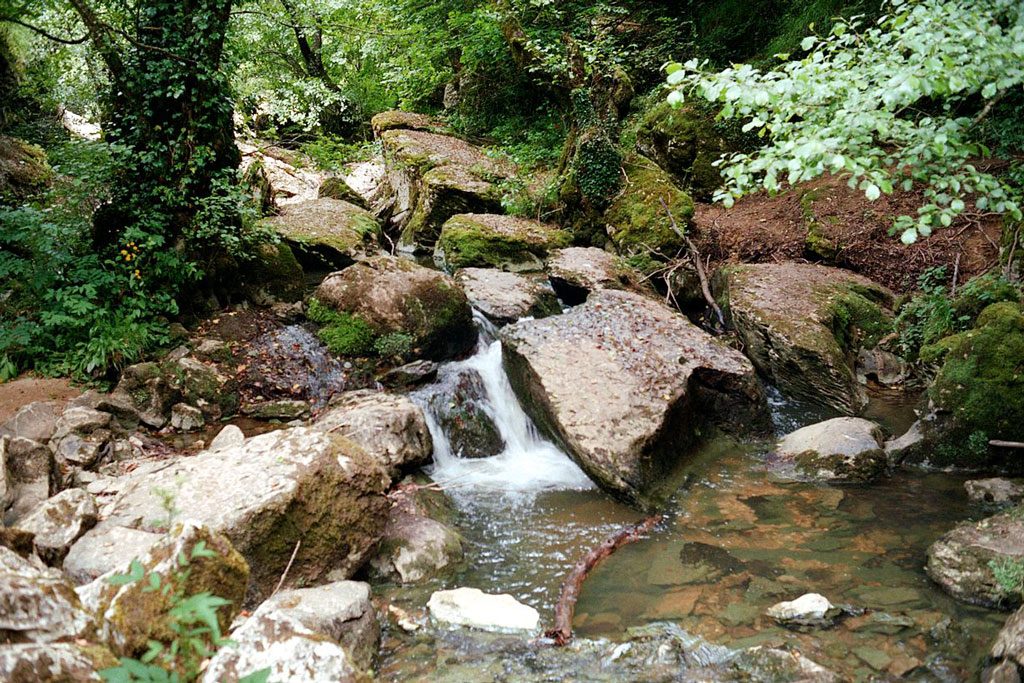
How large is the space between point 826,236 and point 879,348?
95.4 inches

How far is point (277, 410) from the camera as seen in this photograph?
6.70 metres

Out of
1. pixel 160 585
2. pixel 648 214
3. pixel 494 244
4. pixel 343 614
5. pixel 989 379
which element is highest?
pixel 648 214

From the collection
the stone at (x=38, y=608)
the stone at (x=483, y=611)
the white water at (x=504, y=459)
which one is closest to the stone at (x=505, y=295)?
the white water at (x=504, y=459)

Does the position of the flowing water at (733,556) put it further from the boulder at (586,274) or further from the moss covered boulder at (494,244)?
the moss covered boulder at (494,244)

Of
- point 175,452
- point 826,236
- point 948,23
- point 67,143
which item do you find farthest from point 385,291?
point 826,236

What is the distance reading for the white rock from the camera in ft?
12.8

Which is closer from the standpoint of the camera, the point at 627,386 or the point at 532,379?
the point at 627,386

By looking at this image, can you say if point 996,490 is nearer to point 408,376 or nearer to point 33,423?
point 408,376

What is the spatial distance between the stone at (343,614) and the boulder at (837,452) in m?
4.28

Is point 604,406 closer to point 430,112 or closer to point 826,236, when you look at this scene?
point 826,236

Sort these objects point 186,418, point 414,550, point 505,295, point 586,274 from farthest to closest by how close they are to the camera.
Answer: point 586,274, point 505,295, point 186,418, point 414,550

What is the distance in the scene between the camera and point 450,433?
6.89m

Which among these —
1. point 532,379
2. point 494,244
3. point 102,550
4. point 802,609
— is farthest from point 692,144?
point 102,550

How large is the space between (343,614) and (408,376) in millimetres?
3966
